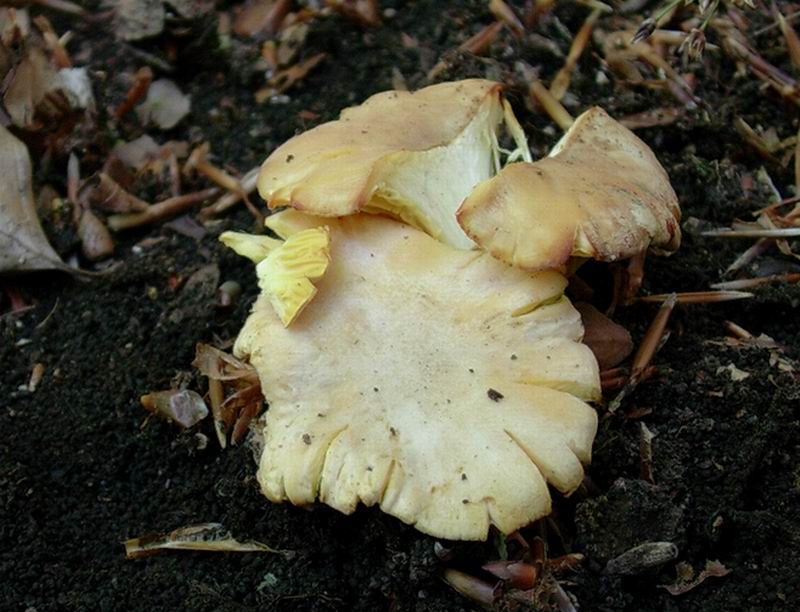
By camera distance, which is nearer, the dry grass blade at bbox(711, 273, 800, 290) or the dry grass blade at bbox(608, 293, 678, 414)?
the dry grass blade at bbox(608, 293, 678, 414)

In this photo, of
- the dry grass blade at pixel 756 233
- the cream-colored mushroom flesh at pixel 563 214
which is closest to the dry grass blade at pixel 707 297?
the dry grass blade at pixel 756 233

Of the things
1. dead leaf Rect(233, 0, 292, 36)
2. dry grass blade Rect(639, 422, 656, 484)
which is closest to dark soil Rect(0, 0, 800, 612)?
dry grass blade Rect(639, 422, 656, 484)

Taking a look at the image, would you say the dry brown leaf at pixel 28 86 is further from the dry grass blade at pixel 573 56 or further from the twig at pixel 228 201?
the dry grass blade at pixel 573 56

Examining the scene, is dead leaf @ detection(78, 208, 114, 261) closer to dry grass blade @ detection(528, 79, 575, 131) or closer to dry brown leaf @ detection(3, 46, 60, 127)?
dry brown leaf @ detection(3, 46, 60, 127)

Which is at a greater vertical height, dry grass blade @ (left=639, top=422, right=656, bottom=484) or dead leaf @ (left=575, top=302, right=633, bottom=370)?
dead leaf @ (left=575, top=302, right=633, bottom=370)

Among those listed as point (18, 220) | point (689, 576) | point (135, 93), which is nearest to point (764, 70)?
point (689, 576)

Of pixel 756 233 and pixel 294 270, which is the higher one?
pixel 294 270

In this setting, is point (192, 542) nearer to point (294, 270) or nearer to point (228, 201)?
point (294, 270)
